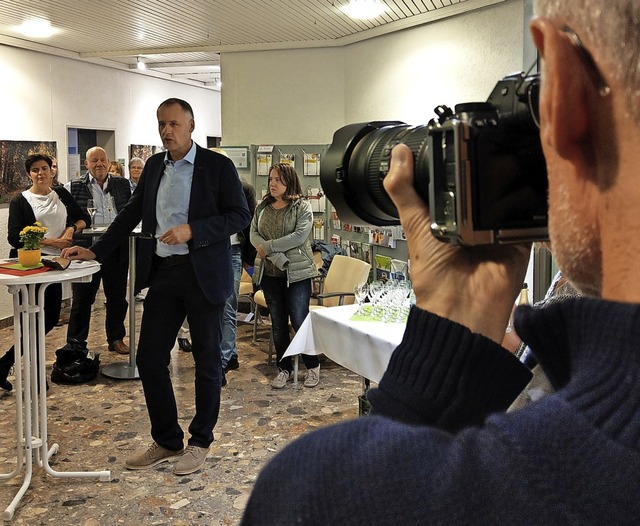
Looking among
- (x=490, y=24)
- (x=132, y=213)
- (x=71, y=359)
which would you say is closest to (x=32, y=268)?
(x=132, y=213)

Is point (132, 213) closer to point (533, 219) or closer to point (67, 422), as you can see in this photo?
point (67, 422)

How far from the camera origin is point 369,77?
697 centimetres

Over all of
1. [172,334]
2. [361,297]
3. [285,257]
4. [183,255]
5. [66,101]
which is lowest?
[172,334]

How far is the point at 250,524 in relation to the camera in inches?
21.3

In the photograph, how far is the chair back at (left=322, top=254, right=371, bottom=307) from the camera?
5.47 m

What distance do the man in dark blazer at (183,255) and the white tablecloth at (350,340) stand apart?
2.34 feet

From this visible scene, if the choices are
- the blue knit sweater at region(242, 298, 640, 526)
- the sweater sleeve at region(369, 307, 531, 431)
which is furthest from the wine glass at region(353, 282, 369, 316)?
the blue knit sweater at region(242, 298, 640, 526)

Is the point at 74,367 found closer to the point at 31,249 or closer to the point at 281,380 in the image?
the point at 281,380

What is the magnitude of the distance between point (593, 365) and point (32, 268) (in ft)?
10.2

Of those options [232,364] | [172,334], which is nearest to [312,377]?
[232,364]

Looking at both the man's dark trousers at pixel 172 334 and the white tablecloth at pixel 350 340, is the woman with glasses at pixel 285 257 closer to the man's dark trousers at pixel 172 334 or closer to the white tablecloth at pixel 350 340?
the white tablecloth at pixel 350 340

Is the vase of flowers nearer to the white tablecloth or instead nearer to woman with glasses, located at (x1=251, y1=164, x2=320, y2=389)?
the white tablecloth

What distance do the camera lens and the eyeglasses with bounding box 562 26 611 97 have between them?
1.51ft

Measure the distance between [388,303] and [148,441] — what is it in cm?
158
